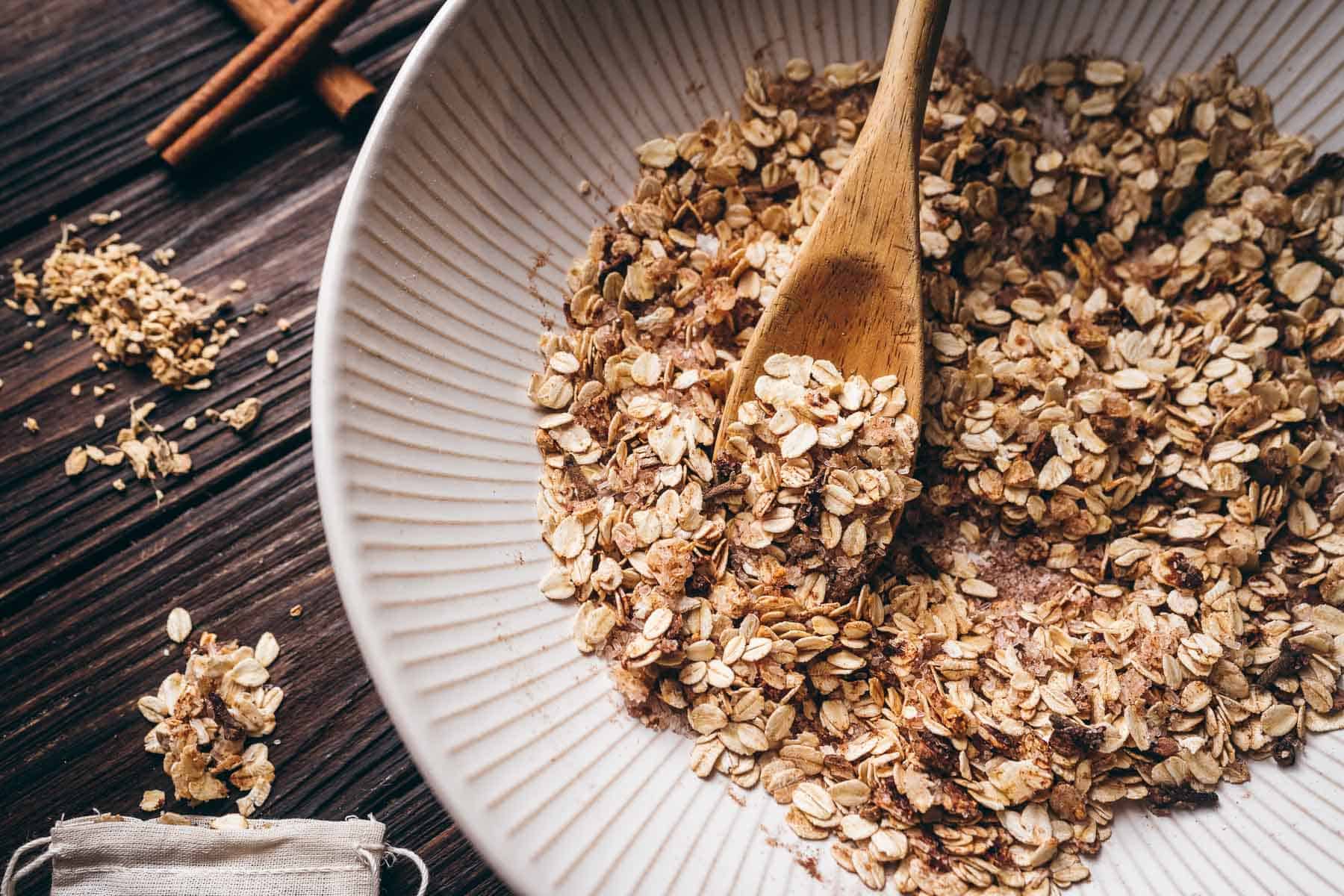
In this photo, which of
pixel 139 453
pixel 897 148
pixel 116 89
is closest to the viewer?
pixel 897 148

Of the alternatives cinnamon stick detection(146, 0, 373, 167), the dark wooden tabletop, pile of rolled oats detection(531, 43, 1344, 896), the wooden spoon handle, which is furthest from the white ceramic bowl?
cinnamon stick detection(146, 0, 373, 167)

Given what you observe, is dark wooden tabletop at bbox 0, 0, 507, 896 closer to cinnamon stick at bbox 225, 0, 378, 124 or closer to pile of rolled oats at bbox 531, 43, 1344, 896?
cinnamon stick at bbox 225, 0, 378, 124

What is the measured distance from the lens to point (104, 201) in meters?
1.23

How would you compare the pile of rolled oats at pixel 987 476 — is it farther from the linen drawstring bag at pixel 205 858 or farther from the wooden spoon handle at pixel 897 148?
the linen drawstring bag at pixel 205 858

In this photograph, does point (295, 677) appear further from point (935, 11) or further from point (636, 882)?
point (935, 11)

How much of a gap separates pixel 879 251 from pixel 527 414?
44 cm

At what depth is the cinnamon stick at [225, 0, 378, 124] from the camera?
47.7 inches

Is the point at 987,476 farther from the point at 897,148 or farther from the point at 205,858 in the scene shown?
the point at 205,858

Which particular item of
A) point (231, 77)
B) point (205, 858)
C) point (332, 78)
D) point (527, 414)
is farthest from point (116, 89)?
point (205, 858)

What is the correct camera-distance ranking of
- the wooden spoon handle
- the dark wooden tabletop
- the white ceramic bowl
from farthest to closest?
1. the dark wooden tabletop
2. the wooden spoon handle
3. the white ceramic bowl

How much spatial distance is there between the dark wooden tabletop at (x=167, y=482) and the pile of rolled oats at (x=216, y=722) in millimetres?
22

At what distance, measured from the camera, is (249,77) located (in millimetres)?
1222

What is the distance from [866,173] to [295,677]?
932 millimetres

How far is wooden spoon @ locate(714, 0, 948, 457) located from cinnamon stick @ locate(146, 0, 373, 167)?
30.6 inches
